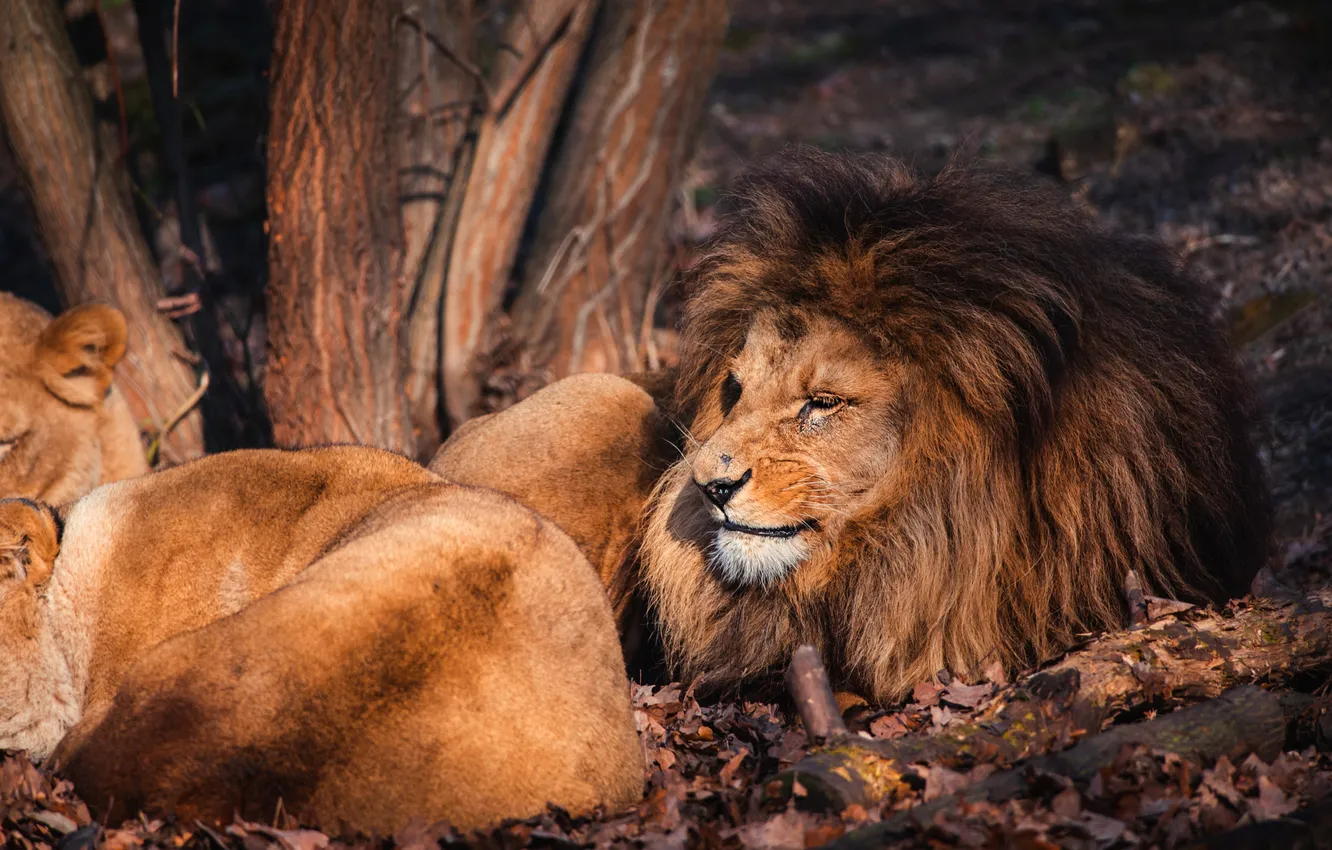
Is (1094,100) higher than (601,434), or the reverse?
(1094,100)

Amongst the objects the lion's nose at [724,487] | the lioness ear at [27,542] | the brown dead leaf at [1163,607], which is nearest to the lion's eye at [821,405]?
the lion's nose at [724,487]

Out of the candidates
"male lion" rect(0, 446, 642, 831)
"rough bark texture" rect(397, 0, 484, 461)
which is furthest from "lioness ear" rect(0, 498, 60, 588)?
"rough bark texture" rect(397, 0, 484, 461)

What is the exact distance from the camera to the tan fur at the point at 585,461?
17.3 ft

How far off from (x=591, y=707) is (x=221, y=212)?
9.84m

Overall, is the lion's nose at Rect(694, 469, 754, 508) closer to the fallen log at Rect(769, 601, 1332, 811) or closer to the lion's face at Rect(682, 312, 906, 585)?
the lion's face at Rect(682, 312, 906, 585)

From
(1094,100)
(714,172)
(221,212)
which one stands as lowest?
(221,212)

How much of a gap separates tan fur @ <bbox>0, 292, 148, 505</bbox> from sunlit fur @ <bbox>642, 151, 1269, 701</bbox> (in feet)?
9.77

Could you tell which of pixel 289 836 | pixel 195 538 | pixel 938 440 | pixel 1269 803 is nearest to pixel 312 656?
pixel 289 836

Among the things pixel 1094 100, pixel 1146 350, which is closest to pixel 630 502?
pixel 1146 350

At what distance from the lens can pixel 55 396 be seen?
19.9ft

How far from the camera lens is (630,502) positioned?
5.32 meters

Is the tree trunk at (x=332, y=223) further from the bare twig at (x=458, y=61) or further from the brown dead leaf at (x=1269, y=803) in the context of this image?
the brown dead leaf at (x=1269, y=803)

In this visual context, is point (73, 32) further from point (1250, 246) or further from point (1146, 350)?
point (1250, 246)

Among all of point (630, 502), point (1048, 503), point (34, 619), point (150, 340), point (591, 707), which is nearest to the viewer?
point (591, 707)
